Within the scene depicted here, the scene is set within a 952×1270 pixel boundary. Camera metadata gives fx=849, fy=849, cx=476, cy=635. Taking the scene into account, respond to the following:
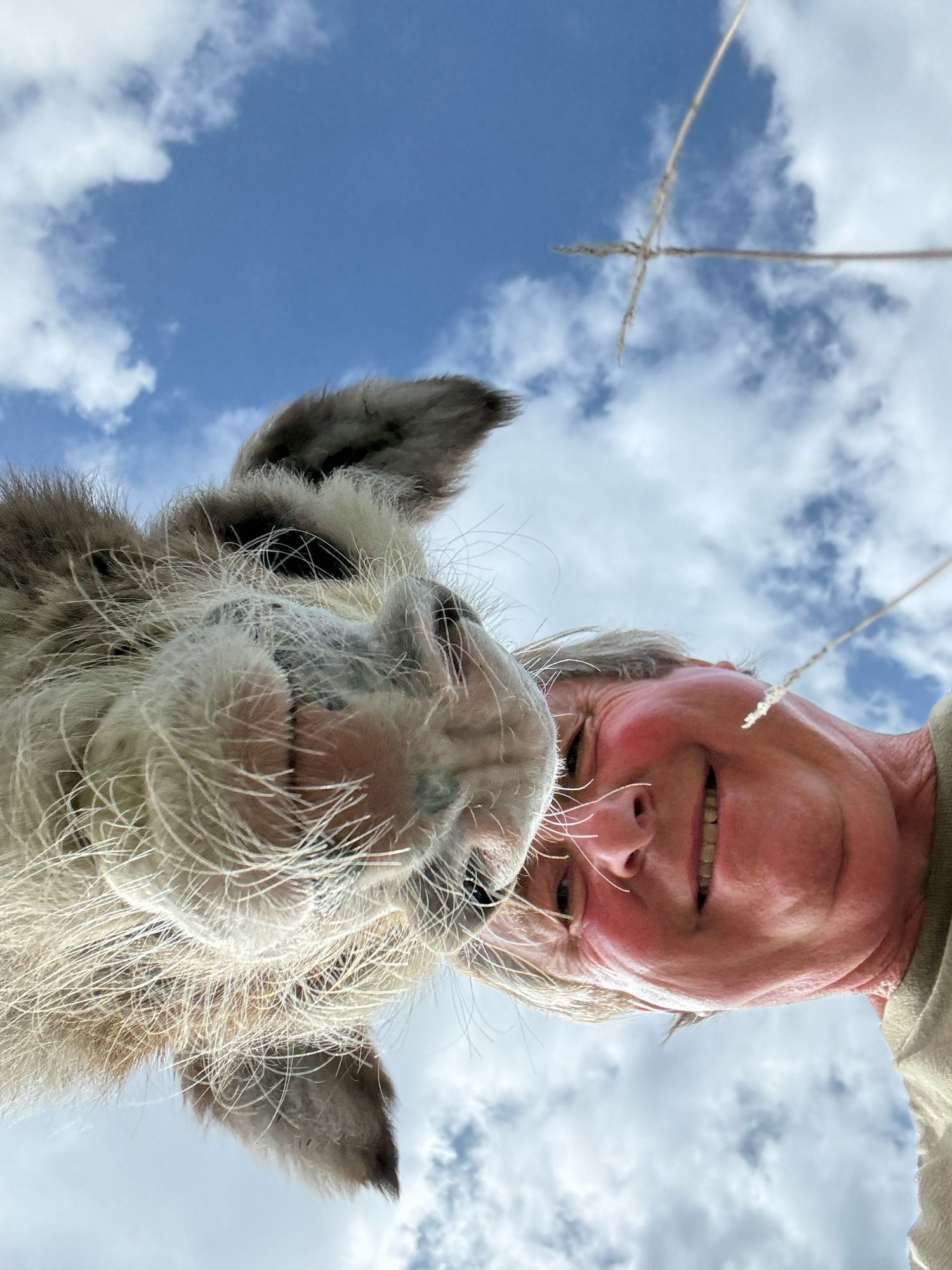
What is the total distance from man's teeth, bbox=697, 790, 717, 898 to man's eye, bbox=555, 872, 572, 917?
291mm

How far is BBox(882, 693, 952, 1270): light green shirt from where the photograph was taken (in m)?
1.89

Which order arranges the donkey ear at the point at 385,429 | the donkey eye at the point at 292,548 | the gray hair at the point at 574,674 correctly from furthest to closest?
the gray hair at the point at 574,674
the donkey ear at the point at 385,429
the donkey eye at the point at 292,548

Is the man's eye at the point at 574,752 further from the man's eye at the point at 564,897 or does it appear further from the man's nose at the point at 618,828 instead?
the man's eye at the point at 564,897

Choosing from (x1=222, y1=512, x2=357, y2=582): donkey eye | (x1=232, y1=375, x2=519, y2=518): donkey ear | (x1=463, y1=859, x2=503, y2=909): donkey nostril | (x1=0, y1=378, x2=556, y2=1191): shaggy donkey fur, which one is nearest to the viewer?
(x1=0, y1=378, x2=556, y2=1191): shaggy donkey fur

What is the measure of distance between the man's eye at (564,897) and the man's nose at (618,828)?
10 centimetres

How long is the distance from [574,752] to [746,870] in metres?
0.44

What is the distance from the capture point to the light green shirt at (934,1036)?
189cm

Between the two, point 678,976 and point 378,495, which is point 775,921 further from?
point 378,495

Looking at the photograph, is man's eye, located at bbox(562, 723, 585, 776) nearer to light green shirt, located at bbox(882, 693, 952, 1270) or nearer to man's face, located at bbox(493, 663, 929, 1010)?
man's face, located at bbox(493, 663, 929, 1010)

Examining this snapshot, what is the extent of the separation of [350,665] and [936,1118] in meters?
1.86

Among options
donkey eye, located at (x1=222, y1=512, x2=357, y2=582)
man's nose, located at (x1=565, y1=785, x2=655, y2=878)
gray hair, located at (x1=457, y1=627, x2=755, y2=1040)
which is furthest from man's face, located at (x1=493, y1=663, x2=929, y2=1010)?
donkey eye, located at (x1=222, y1=512, x2=357, y2=582)

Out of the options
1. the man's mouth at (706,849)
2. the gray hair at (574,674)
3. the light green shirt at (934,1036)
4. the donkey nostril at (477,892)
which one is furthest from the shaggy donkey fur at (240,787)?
the light green shirt at (934,1036)

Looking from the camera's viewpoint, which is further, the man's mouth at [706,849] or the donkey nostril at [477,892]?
the man's mouth at [706,849]

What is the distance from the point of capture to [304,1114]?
5.55 feet
